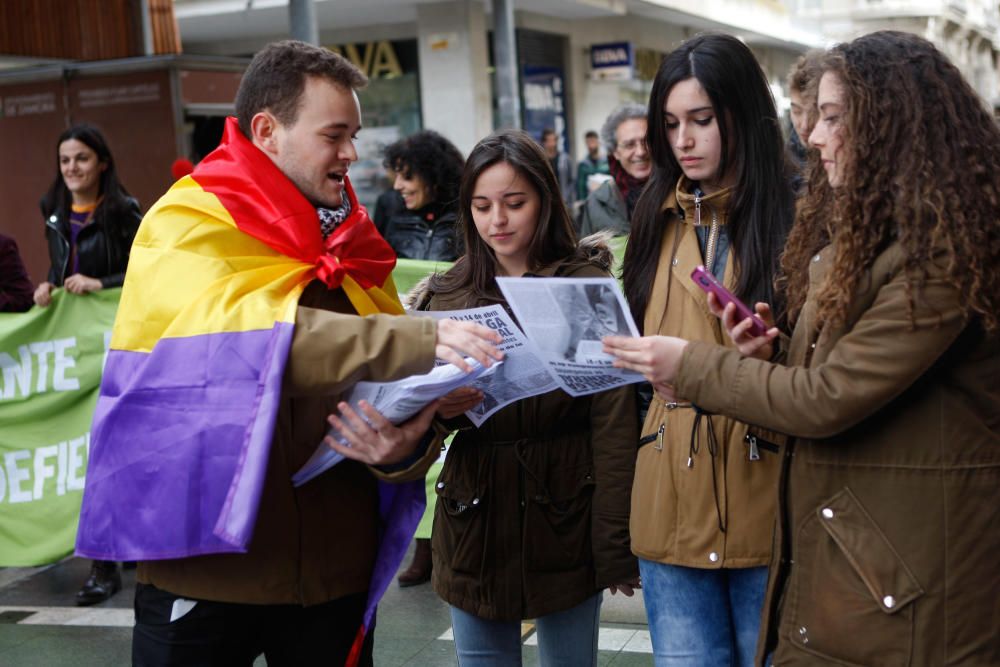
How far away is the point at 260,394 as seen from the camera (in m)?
2.46

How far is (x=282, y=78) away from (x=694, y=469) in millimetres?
1360

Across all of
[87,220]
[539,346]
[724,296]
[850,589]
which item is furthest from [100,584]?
[850,589]

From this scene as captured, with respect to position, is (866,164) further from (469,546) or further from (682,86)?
(469,546)

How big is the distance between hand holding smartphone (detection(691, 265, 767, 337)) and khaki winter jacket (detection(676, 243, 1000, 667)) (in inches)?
10.2

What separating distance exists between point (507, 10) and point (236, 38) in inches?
389

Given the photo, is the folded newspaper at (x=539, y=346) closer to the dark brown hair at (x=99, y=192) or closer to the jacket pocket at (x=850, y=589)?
the jacket pocket at (x=850, y=589)

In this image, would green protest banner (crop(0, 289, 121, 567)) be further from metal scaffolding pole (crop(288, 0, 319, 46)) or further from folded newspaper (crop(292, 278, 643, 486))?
folded newspaper (crop(292, 278, 643, 486))

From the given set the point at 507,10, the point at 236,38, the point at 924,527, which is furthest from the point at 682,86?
the point at 236,38

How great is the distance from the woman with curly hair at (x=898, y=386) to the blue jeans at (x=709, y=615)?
49cm

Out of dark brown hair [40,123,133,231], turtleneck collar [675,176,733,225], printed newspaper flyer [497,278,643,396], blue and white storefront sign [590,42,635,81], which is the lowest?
printed newspaper flyer [497,278,643,396]

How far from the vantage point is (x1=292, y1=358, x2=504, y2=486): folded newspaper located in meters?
2.59

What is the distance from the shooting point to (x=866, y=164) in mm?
2400

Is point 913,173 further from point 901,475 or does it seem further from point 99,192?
point 99,192

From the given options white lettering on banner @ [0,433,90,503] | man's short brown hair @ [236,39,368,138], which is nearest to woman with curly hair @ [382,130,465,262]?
white lettering on banner @ [0,433,90,503]
